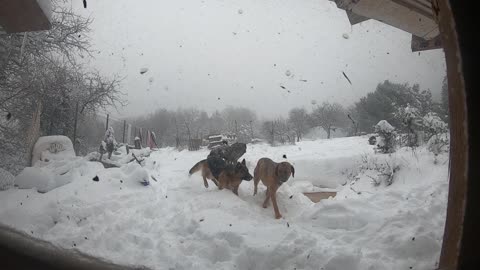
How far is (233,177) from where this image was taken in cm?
598

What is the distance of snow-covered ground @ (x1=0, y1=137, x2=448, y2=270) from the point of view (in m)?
2.88

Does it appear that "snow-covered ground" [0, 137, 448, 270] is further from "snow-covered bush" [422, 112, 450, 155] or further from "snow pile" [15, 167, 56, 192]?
"snow-covered bush" [422, 112, 450, 155]

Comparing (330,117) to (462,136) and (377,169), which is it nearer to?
(377,169)

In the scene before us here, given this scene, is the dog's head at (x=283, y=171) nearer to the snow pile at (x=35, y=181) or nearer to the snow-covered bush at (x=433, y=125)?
the snow pile at (x=35, y=181)

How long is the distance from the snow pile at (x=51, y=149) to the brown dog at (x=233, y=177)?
400cm

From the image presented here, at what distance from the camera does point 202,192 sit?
19.3ft

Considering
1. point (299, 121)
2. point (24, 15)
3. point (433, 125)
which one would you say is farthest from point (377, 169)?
point (299, 121)

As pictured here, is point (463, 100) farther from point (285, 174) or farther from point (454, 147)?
point (285, 174)

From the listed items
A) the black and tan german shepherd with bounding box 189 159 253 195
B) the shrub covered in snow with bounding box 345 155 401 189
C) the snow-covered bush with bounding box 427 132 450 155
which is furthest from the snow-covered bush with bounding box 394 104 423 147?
the black and tan german shepherd with bounding box 189 159 253 195

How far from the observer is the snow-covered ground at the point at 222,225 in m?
2.88

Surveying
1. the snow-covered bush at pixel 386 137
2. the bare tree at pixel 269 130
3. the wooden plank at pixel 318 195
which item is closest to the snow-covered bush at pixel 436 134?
the snow-covered bush at pixel 386 137

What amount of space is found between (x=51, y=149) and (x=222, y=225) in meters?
5.64

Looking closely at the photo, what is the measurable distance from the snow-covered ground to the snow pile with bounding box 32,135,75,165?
51.1 inches

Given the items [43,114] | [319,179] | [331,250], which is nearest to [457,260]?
[331,250]
